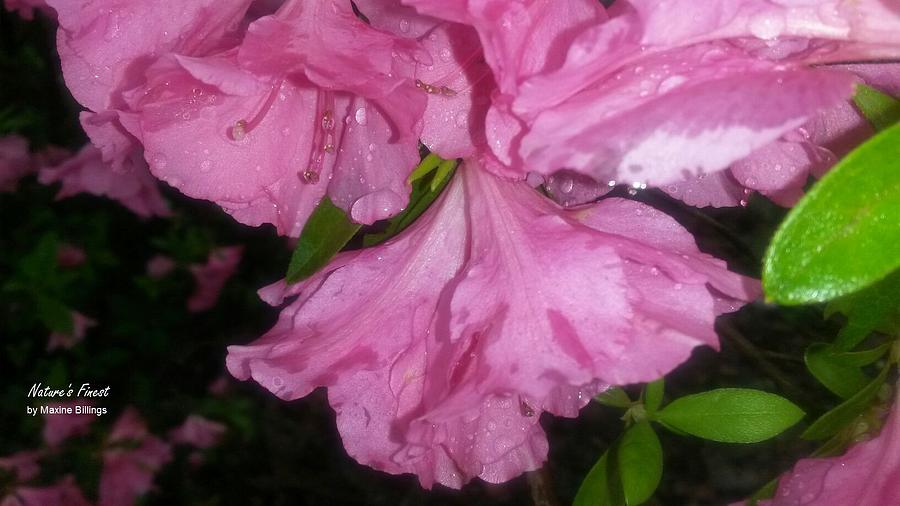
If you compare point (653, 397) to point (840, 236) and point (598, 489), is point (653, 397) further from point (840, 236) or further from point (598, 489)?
point (840, 236)

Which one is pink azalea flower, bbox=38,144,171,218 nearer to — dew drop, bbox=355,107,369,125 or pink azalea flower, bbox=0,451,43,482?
pink azalea flower, bbox=0,451,43,482

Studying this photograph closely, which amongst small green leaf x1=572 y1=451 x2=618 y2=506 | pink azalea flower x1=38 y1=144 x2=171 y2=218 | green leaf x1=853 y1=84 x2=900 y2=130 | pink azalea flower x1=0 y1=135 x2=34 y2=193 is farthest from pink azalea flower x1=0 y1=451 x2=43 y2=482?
green leaf x1=853 y1=84 x2=900 y2=130

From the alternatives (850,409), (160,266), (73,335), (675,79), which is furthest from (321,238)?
(160,266)

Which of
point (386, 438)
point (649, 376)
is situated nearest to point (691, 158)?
point (649, 376)

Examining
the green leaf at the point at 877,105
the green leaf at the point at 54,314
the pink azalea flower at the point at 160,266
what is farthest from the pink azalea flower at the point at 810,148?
the pink azalea flower at the point at 160,266

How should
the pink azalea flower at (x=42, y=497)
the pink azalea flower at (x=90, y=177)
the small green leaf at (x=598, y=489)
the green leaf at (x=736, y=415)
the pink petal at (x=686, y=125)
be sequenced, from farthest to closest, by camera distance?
the pink azalea flower at (x=42, y=497) → the pink azalea flower at (x=90, y=177) → the small green leaf at (x=598, y=489) → the green leaf at (x=736, y=415) → the pink petal at (x=686, y=125)

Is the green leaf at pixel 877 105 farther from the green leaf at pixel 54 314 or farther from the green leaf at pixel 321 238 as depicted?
the green leaf at pixel 54 314

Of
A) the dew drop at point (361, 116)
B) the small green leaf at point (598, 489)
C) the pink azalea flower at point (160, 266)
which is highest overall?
the dew drop at point (361, 116)
